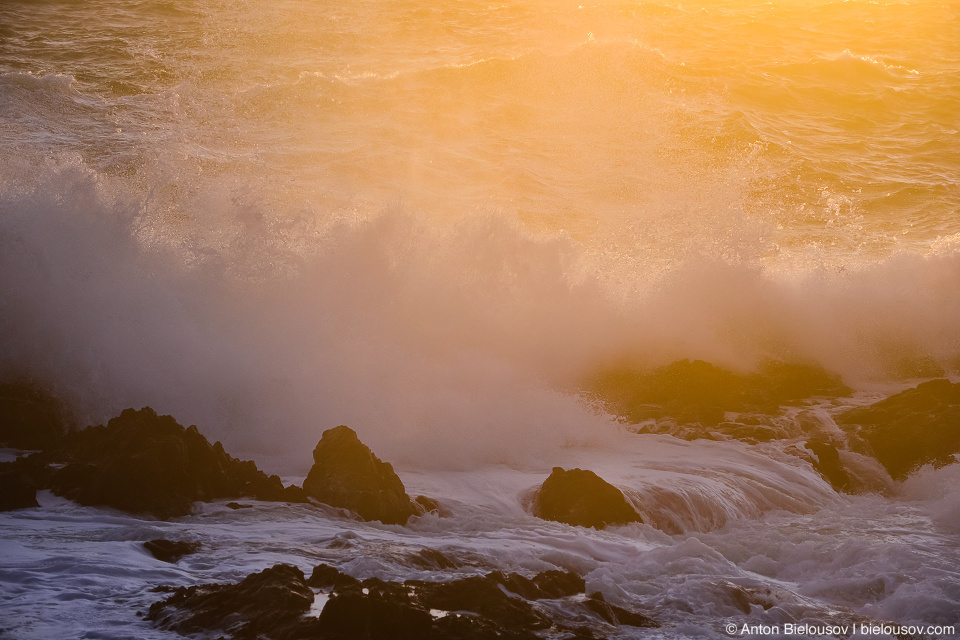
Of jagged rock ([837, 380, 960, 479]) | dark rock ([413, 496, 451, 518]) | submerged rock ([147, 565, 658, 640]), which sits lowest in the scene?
submerged rock ([147, 565, 658, 640])

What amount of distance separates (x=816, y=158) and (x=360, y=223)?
10592 mm

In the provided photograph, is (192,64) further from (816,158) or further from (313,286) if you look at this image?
(816,158)

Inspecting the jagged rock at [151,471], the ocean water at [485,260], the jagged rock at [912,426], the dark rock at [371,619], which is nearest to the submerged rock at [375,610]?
the dark rock at [371,619]

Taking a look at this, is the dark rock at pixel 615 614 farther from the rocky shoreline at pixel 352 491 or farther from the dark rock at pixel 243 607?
the dark rock at pixel 243 607

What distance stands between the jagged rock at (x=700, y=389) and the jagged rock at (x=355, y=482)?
169 inches

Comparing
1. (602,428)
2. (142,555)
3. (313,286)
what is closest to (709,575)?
(142,555)

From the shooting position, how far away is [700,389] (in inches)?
440

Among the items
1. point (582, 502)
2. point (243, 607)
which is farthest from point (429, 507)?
point (243, 607)

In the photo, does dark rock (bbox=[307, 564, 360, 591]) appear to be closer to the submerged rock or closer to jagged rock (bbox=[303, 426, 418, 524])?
the submerged rock

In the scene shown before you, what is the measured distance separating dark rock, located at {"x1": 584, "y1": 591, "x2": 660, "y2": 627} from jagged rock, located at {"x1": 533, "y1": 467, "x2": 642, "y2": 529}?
6.56 ft

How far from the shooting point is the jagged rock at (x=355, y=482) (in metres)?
7.11

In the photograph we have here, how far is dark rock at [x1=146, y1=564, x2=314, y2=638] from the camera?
4.39 m

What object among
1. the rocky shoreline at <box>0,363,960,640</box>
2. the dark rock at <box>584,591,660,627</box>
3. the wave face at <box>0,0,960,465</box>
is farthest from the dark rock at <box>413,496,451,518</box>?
the dark rock at <box>584,591,660,627</box>

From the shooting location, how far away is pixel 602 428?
34.2 ft
